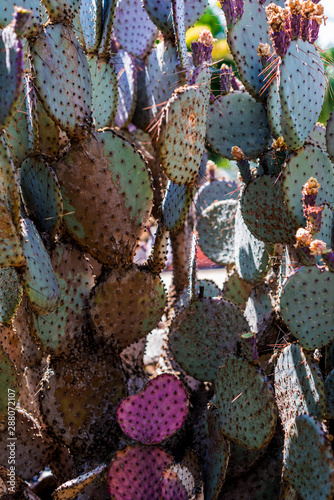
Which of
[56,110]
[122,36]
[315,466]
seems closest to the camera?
[315,466]

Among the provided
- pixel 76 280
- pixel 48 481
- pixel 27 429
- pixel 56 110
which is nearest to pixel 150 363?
pixel 48 481

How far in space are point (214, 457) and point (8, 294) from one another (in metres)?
1.01

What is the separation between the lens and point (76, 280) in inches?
76.2

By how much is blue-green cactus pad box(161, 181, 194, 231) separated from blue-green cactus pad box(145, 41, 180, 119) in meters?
0.69

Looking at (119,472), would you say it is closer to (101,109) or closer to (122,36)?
(101,109)

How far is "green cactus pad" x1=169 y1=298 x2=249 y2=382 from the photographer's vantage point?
85.4 inches

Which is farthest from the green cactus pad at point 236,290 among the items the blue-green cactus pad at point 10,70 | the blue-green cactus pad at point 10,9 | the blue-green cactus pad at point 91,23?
the blue-green cactus pad at point 10,70

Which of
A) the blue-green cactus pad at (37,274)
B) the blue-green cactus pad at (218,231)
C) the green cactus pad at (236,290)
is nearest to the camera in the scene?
the blue-green cactus pad at (37,274)

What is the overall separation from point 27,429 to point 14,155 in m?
1.13

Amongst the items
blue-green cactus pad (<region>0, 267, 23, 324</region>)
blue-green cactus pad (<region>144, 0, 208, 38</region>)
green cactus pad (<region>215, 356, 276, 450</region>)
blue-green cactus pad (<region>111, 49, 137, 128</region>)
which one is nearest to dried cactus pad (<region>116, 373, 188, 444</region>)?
green cactus pad (<region>215, 356, 276, 450</region>)

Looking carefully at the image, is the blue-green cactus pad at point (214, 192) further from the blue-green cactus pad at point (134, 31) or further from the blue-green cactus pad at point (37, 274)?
the blue-green cactus pad at point (37, 274)

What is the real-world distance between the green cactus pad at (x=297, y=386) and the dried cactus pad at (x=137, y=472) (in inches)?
18.4

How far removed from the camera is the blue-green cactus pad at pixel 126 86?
3.04 metres

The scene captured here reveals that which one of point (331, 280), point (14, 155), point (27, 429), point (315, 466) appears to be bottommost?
point (27, 429)
